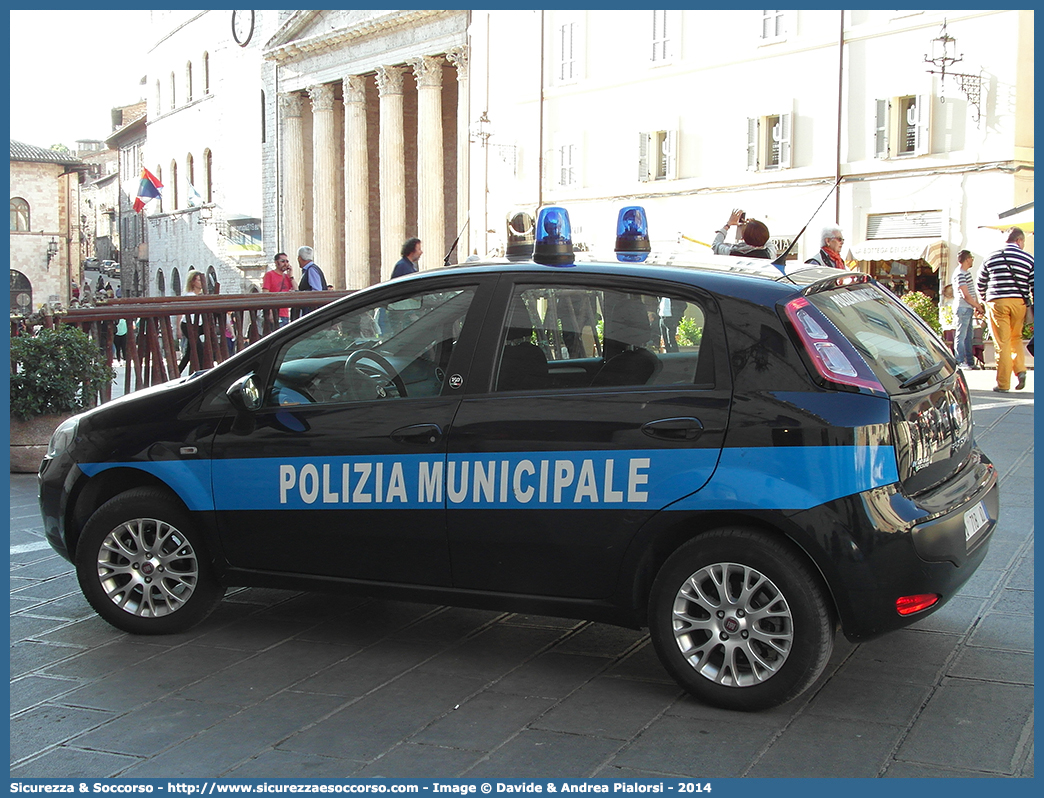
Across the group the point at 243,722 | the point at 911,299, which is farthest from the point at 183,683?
the point at 911,299

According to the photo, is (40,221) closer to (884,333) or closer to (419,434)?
(419,434)

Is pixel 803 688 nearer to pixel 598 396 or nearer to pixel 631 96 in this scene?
pixel 598 396

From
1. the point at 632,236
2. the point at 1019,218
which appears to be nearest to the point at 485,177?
the point at 1019,218

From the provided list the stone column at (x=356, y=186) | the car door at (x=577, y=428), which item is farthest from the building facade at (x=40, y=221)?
the car door at (x=577, y=428)

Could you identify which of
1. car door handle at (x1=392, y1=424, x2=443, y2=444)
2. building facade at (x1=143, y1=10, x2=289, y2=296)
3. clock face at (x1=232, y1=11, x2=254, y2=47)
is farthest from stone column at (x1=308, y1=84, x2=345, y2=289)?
car door handle at (x1=392, y1=424, x2=443, y2=444)

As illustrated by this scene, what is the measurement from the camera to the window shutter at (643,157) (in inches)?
1323

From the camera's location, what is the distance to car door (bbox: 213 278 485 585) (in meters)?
4.32

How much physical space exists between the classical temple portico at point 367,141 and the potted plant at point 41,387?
2871 centimetres

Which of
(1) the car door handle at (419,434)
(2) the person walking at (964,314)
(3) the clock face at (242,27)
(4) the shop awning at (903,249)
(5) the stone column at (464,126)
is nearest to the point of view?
(1) the car door handle at (419,434)

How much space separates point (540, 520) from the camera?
4.12 metres

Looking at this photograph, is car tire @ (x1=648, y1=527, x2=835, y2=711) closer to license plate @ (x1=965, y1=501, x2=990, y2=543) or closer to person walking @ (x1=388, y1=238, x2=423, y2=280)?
license plate @ (x1=965, y1=501, x2=990, y2=543)

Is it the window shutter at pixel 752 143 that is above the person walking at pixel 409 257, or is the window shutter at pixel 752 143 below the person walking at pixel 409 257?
above

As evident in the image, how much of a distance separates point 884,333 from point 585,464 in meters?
1.18

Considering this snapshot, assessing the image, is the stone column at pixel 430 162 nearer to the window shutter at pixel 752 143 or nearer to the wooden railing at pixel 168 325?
the window shutter at pixel 752 143
